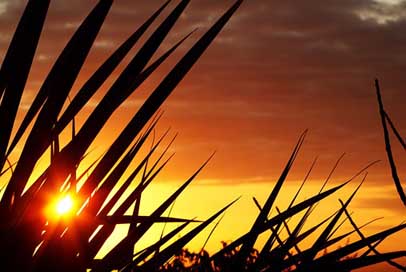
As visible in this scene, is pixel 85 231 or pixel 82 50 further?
pixel 85 231

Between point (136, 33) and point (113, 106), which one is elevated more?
point (136, 33)

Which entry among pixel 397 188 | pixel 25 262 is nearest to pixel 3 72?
pixel 25 262

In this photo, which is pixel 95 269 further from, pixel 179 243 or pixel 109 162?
pixel 109 162

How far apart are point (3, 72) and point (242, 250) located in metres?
0.63

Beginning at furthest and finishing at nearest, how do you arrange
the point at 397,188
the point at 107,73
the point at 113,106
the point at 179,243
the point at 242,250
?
the point at 397,188, the point at 242,250, the point at 179,243, the point at 107,73, the point at 113,106

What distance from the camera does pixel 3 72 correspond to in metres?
1.02

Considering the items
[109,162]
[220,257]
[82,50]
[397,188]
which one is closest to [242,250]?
[220,257]

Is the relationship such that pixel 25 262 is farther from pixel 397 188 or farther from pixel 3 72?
pixel 397 188

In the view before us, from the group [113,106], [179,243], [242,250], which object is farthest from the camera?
[242,250]

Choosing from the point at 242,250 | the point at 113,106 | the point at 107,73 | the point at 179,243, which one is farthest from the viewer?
the point at 242,250

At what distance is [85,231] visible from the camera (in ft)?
3.82

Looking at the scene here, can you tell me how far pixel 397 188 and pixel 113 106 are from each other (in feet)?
4.28

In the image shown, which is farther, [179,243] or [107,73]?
[179,243]

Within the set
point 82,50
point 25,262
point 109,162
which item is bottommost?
point 25,262
